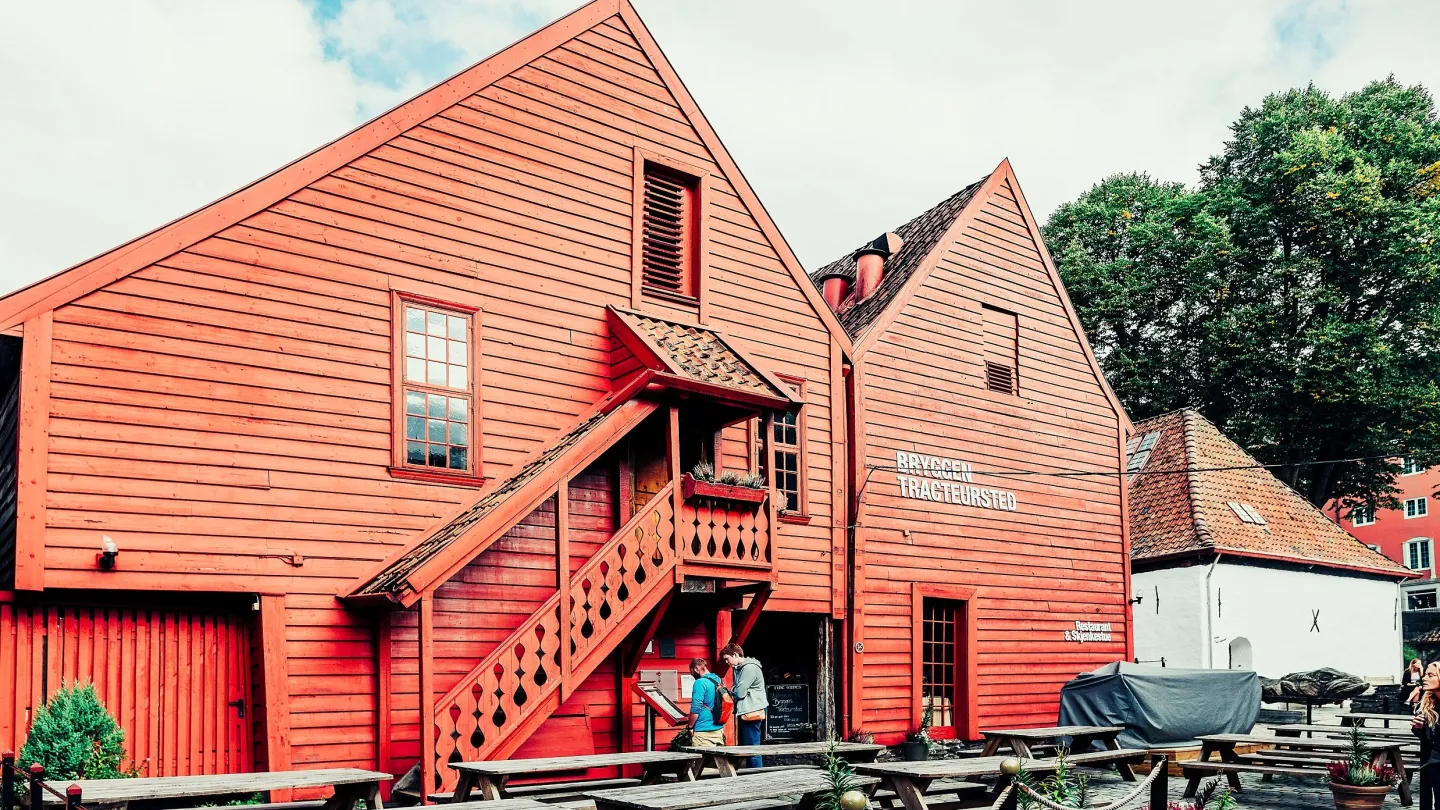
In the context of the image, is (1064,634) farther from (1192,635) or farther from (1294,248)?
(1294,248)

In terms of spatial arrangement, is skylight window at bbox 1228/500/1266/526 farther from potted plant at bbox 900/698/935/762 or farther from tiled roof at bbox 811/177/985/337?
potted plant at bbox 900/698/935/762

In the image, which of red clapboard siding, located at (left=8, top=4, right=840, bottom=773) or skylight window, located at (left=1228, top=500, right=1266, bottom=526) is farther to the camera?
skylight window, located at (left=1228, top=500, right=1266, bottom=526)

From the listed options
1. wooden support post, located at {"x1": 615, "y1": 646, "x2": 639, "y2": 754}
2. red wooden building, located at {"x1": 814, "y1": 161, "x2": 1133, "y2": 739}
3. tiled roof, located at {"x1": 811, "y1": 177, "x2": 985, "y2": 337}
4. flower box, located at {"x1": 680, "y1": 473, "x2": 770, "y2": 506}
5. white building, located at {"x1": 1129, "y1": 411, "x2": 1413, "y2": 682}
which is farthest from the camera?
white building, located at {"x1": 1129, "y1": 411, "x2": 1413, "y2": 682}

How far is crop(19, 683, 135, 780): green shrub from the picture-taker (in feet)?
35.3

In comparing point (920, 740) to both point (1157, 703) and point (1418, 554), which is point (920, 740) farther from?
point (1418, 554)

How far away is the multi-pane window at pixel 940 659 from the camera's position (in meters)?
20.2

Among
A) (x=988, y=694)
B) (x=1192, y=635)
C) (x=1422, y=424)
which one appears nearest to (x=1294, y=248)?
(x=1422, y=424)

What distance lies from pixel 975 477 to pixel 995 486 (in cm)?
55

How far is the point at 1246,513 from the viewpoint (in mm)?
30375

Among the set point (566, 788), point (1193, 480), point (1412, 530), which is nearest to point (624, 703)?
point (566, 788)

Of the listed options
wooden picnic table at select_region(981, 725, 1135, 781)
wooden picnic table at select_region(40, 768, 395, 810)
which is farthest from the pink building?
wooden picnic table at select_region(40, 768, 395, 810)

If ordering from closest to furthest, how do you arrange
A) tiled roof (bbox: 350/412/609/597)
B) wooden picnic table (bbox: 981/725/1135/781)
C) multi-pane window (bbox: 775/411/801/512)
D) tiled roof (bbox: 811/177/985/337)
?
1. tiled roof (bbox: 350/412/609/597)
2. wooden picnic table (bbox: 981/725/1135/781)
3. multi-pane window (bbox: 775/411/801/512)
4. tiled roof (bbox: 811/177/985/337)

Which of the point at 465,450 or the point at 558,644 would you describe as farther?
the point at 465,450

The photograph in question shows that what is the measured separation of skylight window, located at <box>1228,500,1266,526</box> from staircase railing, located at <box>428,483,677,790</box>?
2046 cm
